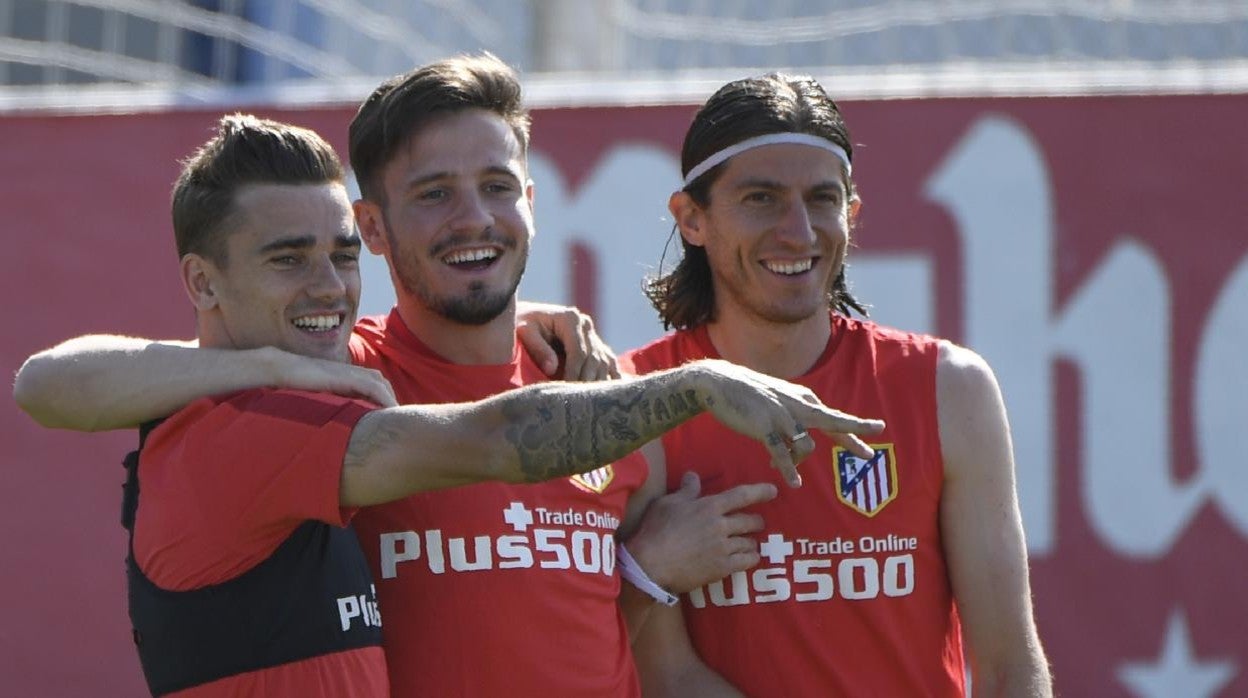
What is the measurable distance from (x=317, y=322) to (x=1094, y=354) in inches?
114

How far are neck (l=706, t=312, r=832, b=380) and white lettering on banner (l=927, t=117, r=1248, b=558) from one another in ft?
5.78

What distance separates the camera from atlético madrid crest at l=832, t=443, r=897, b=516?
11.4ft

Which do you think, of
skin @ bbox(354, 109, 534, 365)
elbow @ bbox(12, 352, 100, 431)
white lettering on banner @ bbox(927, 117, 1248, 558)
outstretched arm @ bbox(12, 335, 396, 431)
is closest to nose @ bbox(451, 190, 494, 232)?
skin @ bbox(354, 109, 534, 365)

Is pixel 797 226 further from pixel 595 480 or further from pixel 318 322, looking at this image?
pixel 318 322

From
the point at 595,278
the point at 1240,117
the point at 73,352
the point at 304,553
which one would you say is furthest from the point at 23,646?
the point at 1240,117

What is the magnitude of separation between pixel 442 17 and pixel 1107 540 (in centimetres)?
291

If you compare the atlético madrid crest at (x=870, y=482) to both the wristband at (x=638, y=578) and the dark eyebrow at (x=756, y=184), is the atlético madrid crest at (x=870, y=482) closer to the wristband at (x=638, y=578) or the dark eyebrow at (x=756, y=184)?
the wristband at (x=638, y=578)

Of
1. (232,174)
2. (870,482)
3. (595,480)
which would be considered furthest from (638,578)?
(232,174)

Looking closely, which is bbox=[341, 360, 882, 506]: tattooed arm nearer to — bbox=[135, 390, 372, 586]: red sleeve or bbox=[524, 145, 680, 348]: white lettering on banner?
bbox=[135, 390, 372, 586]: red sleeve

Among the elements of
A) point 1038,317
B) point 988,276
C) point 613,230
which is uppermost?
point 613,230

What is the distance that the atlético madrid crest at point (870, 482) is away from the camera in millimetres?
3461

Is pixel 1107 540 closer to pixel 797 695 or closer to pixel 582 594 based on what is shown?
pixel 797 695

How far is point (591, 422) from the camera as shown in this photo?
266 cm

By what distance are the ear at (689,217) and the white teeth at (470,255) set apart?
1.89 ft
